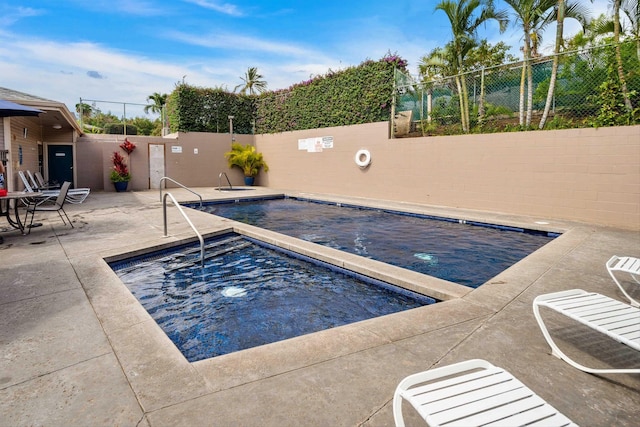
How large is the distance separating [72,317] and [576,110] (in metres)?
8.78

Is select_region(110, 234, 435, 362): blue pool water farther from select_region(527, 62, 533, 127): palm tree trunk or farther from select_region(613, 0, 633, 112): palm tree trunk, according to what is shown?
select_region(527, 62, 533, 127): palm tree trunk

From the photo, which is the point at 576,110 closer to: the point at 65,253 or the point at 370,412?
the point at 370,412

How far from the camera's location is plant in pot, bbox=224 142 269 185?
14586 millimetres

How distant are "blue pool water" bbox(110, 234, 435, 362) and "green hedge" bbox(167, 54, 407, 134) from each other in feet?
24.9

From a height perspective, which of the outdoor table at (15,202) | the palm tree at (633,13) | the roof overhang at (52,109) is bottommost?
the outdoor table at (15,202)

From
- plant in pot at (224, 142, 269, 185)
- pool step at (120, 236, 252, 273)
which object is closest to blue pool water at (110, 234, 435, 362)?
pool step at (120, 236, 252, 273)

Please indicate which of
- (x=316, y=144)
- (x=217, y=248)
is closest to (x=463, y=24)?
(x=316, y=144)

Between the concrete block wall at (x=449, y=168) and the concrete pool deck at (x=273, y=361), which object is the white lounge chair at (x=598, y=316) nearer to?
the concrete pool deck at (x=273, y=361)

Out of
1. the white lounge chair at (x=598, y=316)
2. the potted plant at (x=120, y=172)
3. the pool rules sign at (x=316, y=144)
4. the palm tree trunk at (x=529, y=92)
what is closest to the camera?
the white lounge chair at (x=598, y=316)

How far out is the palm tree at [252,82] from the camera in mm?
26516

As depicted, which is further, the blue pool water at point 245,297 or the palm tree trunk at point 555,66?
the palm tree trunk at point 555,66

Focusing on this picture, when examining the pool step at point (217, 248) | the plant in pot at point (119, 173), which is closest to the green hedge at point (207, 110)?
the plant in pot at point (119, 173)

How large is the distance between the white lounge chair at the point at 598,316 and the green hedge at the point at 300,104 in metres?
9.04

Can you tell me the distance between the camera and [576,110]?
7.07 metres
